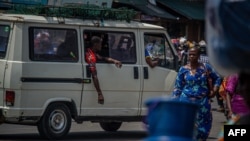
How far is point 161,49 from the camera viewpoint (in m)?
13.6

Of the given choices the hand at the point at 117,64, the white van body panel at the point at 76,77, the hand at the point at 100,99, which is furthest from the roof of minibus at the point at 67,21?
the hand at the point at 100,99

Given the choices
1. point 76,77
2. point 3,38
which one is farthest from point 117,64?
point 3,38

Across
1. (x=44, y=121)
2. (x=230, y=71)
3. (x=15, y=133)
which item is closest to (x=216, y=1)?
(x=230, y=71)

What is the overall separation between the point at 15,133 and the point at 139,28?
9.87ft

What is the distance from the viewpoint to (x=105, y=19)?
1327cm

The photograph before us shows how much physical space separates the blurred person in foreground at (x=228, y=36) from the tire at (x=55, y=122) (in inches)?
372

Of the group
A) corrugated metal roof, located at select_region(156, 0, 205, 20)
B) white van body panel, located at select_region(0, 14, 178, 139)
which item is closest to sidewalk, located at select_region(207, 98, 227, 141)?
white van body panel, located at select_region(0, 14, 178, 139)

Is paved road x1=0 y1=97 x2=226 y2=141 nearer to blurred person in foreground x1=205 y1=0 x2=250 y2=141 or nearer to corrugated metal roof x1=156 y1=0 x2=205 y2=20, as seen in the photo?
blurred person in foreground x1=205 y1=0 x2=250 y2=141

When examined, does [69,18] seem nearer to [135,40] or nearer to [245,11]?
[135,40]

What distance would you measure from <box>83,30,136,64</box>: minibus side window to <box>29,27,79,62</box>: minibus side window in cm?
40

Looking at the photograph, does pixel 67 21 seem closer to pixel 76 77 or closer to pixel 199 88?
pixel 76 77

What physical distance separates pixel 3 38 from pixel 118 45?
7.05 ft

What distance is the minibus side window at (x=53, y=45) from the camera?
478 inches

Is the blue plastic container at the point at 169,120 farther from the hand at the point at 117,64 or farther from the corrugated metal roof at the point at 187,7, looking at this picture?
the corrugated metal roof at the point at 187,7
